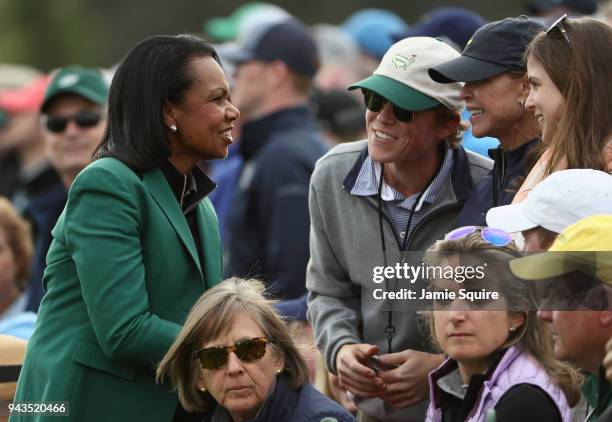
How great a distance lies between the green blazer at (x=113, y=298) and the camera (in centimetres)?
476

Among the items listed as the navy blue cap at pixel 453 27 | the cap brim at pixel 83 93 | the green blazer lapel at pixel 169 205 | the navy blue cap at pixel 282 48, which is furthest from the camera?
the navy blue cap at pixel 282 48

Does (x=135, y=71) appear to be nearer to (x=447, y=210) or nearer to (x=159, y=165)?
(x=159, y=165)

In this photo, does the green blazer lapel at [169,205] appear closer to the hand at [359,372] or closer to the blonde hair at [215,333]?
the blonde hair at [215,333]

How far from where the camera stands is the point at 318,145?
28.8 ft

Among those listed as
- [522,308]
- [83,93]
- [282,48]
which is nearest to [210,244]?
[522,308]

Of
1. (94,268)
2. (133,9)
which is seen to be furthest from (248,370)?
(133,9)

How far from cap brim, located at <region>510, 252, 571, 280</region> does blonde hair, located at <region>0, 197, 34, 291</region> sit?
4.66m

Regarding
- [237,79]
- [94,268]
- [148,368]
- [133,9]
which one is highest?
[94,268]

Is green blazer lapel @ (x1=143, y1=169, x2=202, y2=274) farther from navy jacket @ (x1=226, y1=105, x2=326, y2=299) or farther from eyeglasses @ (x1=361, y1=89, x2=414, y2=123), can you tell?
navy jacket @ (x1=226, y1=105, x2=326, y2=299)

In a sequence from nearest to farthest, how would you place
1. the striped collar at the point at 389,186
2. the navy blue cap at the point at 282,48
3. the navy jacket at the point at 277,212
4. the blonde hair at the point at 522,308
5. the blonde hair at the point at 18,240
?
1. the blonde hair at the point at 522,308
2. the striped collar at the point at 389,186
3. the blonde hair at the point at 18,240
4. the navy jacket at the point at 277,212
5. the navy blue cap at the point at 282,48

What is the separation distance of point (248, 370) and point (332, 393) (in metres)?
1.39

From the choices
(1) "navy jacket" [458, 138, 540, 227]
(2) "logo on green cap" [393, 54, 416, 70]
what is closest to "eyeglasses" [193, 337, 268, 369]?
(1) "navy jacket" [458, 138, 540, 227]

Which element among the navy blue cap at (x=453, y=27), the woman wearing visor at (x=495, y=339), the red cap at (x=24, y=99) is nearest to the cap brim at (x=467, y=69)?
the woman wearing visor at (x=495, y=339)

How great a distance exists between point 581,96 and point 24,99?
27.5 feet
